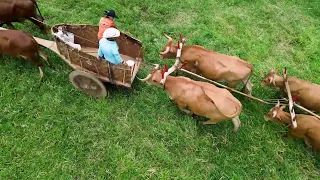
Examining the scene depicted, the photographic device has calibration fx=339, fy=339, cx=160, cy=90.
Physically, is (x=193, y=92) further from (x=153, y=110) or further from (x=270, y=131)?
(x=270, y=131)

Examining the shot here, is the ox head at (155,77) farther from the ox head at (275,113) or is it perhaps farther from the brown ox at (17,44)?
the brown ox at (17,44)

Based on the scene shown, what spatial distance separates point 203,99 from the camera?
224 inches

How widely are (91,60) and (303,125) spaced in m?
3.82

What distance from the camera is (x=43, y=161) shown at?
5.44 metres

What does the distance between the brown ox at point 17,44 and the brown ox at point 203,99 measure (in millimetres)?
2247

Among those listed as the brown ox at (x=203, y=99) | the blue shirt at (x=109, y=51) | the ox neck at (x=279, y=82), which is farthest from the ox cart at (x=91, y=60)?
the ox neck at (x=279, y=82)

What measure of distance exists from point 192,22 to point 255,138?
3536 mm

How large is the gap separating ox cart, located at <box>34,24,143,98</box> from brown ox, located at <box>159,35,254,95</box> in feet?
2.68

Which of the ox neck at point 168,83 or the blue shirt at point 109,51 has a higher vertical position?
the blue shirt at point 109,51

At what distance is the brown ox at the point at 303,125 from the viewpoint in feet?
18.8

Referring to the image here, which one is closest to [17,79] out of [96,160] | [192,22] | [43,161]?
[43,161]

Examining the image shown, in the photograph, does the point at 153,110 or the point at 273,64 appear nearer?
the point at 153,110

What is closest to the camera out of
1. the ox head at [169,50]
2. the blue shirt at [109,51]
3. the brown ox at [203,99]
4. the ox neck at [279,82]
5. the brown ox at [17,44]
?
the brown ox at [203,99]

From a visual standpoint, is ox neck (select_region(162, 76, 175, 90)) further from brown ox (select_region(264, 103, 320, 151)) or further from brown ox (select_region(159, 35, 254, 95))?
brown ox (select_region(264, 103, 320, 151))
